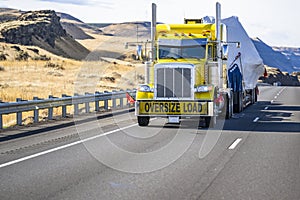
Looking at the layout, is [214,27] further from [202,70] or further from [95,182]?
[95,182]

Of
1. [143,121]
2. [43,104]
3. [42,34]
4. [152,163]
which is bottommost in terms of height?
[152,163]

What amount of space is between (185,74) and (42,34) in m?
103

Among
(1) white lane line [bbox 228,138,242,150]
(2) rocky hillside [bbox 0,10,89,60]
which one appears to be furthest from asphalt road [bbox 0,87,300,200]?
(2) rocky hillside [bbox 0,10,89,60]

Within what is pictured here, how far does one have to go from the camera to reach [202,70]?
18844 millimetres

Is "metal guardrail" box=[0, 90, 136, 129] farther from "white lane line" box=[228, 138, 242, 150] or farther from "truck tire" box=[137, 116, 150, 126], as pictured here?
"white lane line" box=[228, 138, 242, 150]

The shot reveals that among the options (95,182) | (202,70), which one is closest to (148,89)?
(202,70)

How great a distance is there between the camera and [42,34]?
118 metres

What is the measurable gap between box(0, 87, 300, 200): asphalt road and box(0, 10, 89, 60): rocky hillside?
307ft

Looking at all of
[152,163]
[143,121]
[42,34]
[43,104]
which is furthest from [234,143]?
[42,34]

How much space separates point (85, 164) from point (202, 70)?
8.08 meters

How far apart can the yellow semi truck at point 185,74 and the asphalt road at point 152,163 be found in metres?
0.61

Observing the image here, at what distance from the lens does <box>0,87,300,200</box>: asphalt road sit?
29.6ft

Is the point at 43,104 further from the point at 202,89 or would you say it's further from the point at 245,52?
the point at 245,52

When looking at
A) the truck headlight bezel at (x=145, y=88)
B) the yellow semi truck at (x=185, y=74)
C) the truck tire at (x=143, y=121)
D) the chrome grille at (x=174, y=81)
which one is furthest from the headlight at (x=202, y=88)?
the truck tire at (x=143, y=121)
